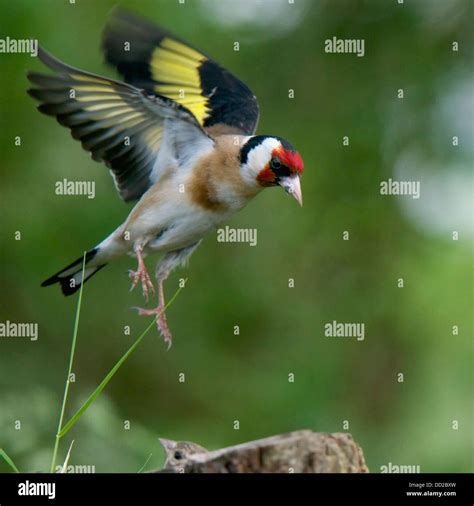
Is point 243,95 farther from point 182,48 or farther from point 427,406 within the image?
point 427,406

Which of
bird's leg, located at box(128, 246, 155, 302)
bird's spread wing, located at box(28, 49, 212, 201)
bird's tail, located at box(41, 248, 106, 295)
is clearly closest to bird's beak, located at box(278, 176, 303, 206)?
bird's spread wing, located at box(28, 49, 212, 201)

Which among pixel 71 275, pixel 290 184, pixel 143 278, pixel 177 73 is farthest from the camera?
pixel 177 73

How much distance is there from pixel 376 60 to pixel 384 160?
767mm

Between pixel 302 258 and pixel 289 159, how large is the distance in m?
2.80

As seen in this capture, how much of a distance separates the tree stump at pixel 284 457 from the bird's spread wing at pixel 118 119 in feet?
5.24

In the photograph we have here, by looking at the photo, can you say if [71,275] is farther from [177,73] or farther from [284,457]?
[284,457]

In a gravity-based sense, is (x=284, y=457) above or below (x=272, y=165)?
below

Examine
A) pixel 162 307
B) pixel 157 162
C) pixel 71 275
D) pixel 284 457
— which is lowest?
pixel 284 457

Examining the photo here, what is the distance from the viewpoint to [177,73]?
536 cm

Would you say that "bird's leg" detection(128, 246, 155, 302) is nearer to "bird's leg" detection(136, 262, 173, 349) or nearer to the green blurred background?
"bird's leg" detection(136, 262, 173, 349)

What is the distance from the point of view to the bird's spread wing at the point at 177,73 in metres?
5.11

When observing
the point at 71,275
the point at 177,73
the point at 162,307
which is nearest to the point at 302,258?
the point at 177,73
